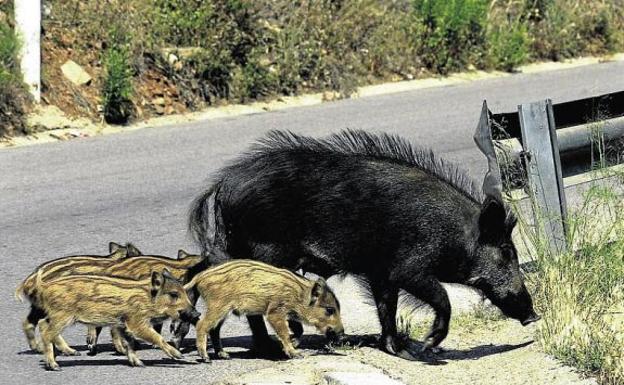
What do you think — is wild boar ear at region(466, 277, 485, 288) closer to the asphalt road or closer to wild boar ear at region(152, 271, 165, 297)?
the asphalt road

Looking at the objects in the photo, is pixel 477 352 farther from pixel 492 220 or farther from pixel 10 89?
pixel 10 89

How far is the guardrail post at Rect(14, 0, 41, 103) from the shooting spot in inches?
534

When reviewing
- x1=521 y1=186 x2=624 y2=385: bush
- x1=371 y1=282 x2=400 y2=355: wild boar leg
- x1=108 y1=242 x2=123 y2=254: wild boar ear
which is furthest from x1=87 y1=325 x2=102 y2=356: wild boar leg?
x1=521 y1=186 x2=624 y2=385: bush

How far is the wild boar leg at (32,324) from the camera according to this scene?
6922mm

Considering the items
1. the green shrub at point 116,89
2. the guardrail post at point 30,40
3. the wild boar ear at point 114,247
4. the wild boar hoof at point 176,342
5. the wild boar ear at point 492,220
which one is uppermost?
the guardrail post at point 30,40

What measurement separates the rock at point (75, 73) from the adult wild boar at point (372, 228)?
7.02m


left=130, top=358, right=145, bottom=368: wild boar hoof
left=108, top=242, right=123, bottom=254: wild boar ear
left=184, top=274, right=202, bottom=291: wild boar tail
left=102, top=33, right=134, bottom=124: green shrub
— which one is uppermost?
left=102, top=33, right=134, bottom=124: green shrub

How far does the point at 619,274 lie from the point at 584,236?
13.4 inches

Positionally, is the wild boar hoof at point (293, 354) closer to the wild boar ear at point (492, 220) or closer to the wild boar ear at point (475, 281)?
the wild boar ear at point (475, 281)

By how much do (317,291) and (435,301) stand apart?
26.6 inches

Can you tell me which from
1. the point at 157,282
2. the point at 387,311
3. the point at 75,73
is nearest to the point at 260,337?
the point at 387,311

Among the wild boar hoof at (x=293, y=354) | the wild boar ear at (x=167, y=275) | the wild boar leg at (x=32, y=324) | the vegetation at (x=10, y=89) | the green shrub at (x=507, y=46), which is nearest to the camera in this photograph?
the wild boar ear at (x=167, y=275)

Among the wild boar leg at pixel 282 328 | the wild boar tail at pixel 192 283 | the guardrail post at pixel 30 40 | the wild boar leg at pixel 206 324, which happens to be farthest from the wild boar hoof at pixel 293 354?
the guardrail post at pixel 30 40

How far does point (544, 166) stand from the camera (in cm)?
838
